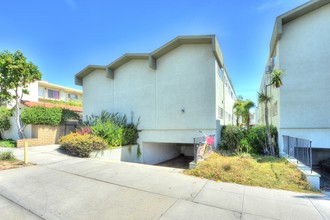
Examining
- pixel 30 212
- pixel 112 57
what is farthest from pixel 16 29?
pixel 30 212

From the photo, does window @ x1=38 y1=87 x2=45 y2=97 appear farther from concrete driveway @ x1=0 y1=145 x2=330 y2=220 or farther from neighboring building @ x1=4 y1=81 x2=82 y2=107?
concrete driveway @ x1=0 y1=145 x2=330 y2=220

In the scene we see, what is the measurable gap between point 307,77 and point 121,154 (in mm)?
12179

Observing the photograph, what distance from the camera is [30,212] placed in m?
4.05

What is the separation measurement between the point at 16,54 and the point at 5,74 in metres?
1.78

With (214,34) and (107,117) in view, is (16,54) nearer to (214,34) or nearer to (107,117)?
(107,117)

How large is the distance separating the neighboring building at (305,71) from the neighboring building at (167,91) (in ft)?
12.1

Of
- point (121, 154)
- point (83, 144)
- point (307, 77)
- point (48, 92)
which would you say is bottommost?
point (121, 154)

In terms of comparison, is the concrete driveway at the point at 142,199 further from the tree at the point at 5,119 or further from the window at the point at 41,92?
the window at the point at 41,92

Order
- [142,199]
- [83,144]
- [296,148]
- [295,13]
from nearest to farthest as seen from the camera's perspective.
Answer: [142,199], [296,148], [295,13], [83,144]

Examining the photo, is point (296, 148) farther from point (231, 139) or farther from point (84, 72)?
point (84, 72)

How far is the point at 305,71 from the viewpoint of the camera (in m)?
9.40

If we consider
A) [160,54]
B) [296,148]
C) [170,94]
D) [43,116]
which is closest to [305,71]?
[296,148]

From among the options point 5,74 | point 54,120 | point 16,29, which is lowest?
point 54,120

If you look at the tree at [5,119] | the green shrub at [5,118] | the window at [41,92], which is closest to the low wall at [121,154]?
the green shrub at [5,118]
